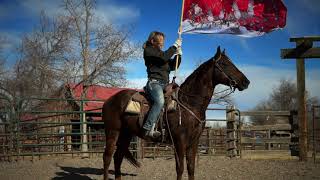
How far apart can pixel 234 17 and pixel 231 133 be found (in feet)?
23.5

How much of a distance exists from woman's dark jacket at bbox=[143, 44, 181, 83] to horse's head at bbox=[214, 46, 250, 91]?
71 centimetres

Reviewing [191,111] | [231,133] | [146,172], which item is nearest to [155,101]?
[191,111]

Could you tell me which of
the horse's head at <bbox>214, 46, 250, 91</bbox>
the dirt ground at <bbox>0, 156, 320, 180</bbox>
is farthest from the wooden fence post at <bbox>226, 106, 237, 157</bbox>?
the horse's head at <bbox>214, 46, 250, 91</bbox>

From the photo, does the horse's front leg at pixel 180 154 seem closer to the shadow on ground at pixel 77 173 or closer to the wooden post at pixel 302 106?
the shadow on ground at pixel 77 173

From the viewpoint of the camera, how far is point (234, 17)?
727 cm

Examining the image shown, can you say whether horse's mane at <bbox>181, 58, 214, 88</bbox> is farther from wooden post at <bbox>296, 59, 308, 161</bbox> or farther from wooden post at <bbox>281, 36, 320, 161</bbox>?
wooden post at <bbox>296, 59, 308, 161</bbox>

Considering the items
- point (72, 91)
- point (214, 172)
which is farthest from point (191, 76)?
point (72, 91)

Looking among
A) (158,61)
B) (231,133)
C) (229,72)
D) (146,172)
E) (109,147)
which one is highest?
(158,61)

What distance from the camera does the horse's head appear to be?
20.9ft

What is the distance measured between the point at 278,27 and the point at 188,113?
2.47m

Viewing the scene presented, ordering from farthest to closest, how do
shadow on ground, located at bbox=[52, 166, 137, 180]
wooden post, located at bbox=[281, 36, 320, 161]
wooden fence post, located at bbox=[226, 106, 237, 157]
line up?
wooden fence post, located at bbox=[226, 106, 237, 157] < wooden post, located at bbox=[281, 36, 320, 161] < shadow on ground, located at bbox=[52, 166, 137, 180]

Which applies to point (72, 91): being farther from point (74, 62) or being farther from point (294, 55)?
point (294, 55)

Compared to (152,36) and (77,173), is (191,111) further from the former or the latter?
(77,173)

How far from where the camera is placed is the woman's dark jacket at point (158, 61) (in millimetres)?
6332
